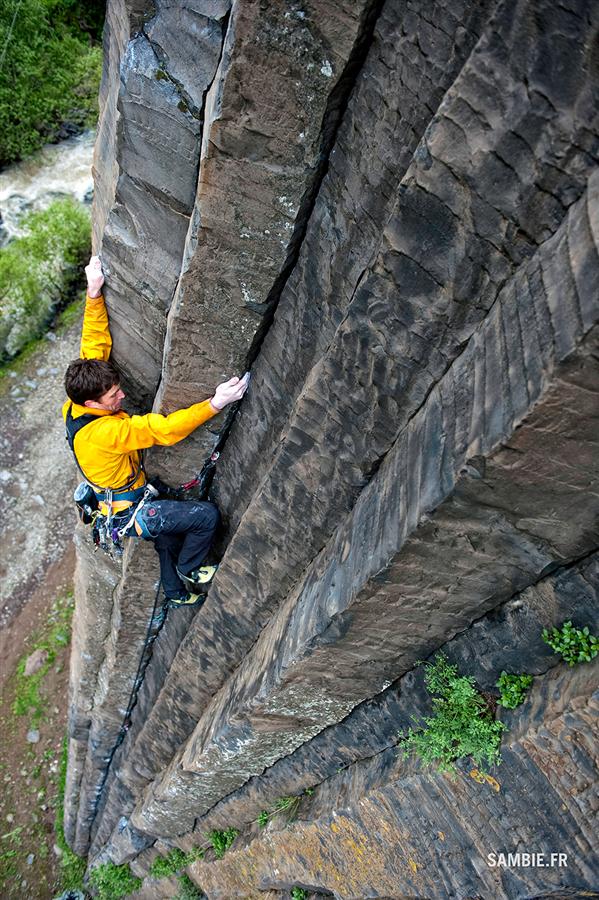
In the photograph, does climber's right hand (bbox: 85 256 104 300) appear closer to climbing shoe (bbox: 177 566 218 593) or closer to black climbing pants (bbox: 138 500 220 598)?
black climbing pants (bbox: 138 500 220 598)

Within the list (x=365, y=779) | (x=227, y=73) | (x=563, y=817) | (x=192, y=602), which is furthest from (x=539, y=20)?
(x=192, y=602)

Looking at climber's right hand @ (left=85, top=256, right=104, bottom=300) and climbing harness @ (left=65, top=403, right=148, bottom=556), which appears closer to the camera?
climber's right hand @ (left=85, top=256, right=104, bottom=300)

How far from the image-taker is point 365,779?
15.5 feet

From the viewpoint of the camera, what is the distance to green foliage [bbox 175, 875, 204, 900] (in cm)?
791

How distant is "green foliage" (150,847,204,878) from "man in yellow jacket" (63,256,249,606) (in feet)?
12.4

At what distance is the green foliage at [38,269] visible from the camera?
15.7m

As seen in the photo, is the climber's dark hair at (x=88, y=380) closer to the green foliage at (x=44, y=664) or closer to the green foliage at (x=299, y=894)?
the green foliage at (x=299, y=894)

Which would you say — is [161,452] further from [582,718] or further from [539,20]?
[539,20]


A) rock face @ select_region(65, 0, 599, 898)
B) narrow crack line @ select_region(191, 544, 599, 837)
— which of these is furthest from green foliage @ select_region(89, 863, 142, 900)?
narrow crack line @ select_region(191, 544, 599, 837)

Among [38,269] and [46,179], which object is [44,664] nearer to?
[38,269]

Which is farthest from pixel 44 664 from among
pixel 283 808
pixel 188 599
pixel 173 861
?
pixel 283 808

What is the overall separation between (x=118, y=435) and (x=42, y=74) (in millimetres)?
18799

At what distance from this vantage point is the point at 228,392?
4.70 m

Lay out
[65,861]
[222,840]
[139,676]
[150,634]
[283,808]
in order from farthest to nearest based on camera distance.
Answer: [65,861], [139,676], [150,634], [222,840], [283,808]
